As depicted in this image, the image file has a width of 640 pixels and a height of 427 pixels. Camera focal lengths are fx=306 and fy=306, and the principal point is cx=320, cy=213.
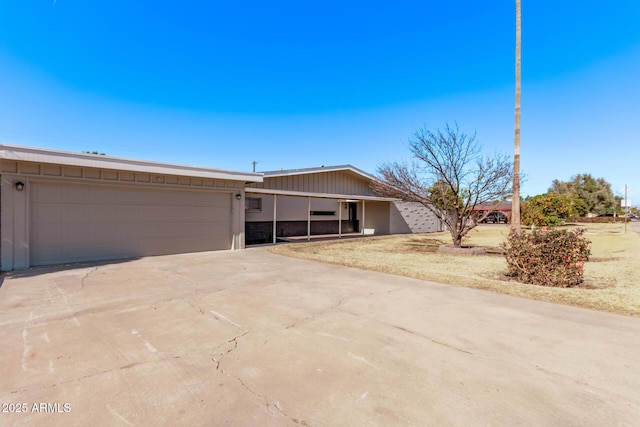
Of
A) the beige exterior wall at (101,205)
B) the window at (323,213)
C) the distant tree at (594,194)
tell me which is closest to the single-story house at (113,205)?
the beige exterior wall at (101,205)

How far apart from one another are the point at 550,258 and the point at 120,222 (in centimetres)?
1174

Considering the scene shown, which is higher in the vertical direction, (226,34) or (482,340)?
(226,34)

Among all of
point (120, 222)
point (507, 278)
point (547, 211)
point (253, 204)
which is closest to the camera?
point (507, 278)

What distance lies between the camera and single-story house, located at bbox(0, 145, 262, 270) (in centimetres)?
774

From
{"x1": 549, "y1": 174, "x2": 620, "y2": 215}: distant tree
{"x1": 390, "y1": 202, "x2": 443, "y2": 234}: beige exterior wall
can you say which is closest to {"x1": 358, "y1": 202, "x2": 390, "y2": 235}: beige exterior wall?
{"x1": 390, "y1": 202, "x2": 443, "y2": 234}: beige exterior wall

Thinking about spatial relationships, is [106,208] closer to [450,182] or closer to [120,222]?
[120,222]

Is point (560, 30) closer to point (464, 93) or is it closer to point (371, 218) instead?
point (464, 93)

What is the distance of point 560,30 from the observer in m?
11.5

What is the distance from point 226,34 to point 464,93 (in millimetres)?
11411

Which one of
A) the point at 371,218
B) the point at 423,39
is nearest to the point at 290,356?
the point at 423,39

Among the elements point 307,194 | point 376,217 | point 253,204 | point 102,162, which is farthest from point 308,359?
point 376,217

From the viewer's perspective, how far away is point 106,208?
930 cm

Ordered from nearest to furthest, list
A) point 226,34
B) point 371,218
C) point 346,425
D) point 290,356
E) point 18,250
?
point 346,425
point 290,356
point 18,250
point 226,34
point 371,218

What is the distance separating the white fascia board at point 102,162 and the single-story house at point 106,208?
0.02 metres
